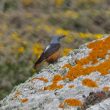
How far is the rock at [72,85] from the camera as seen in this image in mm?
11336

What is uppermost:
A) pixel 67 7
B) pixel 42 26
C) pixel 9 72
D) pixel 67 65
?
pixel 67 65

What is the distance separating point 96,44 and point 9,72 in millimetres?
9239

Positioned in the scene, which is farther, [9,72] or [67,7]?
[67,7]

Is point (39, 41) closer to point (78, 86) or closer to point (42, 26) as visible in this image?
point (42, 26)

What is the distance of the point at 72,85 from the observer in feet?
39.6

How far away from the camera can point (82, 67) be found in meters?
12.8

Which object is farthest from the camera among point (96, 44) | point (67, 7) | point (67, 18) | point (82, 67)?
point (67, 7)

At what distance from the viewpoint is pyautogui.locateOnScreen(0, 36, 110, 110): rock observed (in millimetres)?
11336

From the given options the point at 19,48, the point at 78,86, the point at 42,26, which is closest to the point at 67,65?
the point at 78,86

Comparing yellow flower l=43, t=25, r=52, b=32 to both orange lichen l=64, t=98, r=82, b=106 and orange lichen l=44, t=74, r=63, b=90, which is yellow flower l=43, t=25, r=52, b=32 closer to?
orange lichen l=44, t=74, r=63, b=90

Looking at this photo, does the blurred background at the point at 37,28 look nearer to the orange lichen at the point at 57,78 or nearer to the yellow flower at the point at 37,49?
the yellow flower at the point at 37,49

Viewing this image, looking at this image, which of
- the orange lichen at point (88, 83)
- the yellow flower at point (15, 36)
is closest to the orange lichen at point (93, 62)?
the orange lichen at point (88, 83)

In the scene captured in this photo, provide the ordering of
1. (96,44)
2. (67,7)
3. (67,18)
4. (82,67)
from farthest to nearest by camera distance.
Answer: (67,7)
(67,18)
(96,44)
(82,67)

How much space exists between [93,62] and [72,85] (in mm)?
1060
